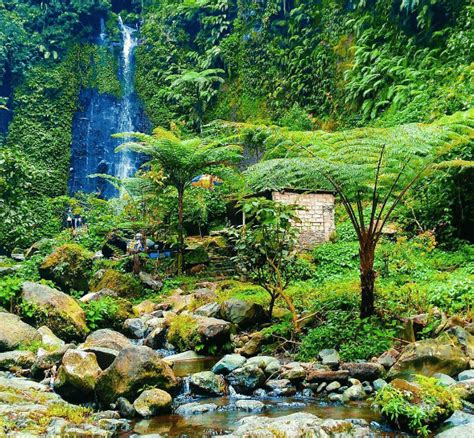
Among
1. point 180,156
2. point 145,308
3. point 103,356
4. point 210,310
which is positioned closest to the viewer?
point 103,356

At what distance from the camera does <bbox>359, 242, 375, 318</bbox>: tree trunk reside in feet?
18.7

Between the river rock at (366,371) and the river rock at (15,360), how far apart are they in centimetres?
361

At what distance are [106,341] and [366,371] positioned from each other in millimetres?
3106

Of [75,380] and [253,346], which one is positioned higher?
[75,380]

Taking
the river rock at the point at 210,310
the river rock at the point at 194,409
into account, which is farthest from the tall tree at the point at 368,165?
the river rock at the point at 194,409

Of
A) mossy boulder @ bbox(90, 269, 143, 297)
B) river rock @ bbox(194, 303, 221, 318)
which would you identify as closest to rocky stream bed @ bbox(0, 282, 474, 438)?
river rock @ bbox(194, 303, 221, 318)

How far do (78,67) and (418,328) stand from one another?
23713 millimetres

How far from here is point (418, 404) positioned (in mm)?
3664

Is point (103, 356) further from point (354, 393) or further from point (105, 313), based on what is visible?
point (354, 393)

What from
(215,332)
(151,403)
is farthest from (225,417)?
(215,332)

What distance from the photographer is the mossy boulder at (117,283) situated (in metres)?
9.27

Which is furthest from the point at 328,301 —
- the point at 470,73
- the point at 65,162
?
the point at 65,162

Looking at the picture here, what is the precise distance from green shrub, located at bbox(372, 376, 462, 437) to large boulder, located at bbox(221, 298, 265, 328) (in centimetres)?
317

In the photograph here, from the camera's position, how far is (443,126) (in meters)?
6.27
